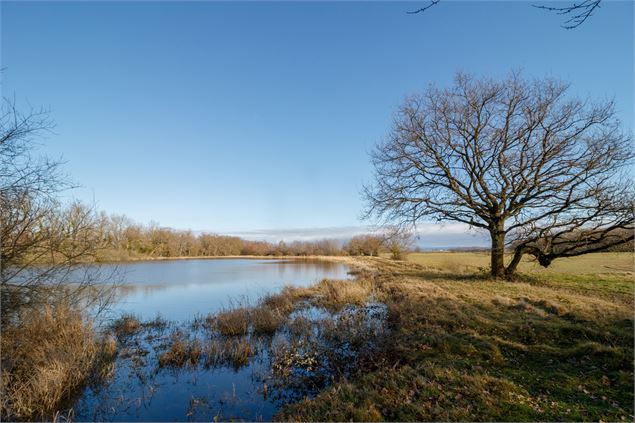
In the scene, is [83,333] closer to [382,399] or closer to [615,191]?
[382,399]

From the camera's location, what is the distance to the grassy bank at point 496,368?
14.2 feet

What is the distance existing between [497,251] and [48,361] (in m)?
17.6

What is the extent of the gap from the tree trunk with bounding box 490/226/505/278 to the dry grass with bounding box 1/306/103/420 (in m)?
16.4

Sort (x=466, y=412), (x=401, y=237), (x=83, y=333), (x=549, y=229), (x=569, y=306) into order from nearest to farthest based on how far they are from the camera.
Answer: (x=466, y=412) → (x=83, y=333) → (x=569, y=306) → (x=549, y=229) → (x=401, y=237)

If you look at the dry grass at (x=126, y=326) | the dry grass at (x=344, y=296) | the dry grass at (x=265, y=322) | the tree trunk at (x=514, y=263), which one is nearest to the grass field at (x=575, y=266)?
the tree trunk at (x=514, y=263)

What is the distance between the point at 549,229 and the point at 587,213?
1495mm

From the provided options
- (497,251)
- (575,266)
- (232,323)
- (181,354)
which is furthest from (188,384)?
(575,266)

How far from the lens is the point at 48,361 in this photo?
6.56 m

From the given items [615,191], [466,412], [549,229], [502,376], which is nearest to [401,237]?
[549,229]

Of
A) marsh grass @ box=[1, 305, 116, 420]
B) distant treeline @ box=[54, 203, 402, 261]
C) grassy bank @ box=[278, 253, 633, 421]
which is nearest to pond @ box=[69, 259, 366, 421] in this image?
marsh grass @ box=[1, 305, 116, 420]

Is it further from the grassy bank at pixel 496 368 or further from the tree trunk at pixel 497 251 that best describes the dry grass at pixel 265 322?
the tree trunk at pixel 497 251

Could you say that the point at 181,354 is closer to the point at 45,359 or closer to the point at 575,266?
the point at 45,359

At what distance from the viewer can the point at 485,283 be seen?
14609 mm

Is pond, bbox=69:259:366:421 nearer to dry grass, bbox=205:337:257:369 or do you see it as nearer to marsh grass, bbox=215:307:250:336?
dry grass, bbox=205:337:257:369
